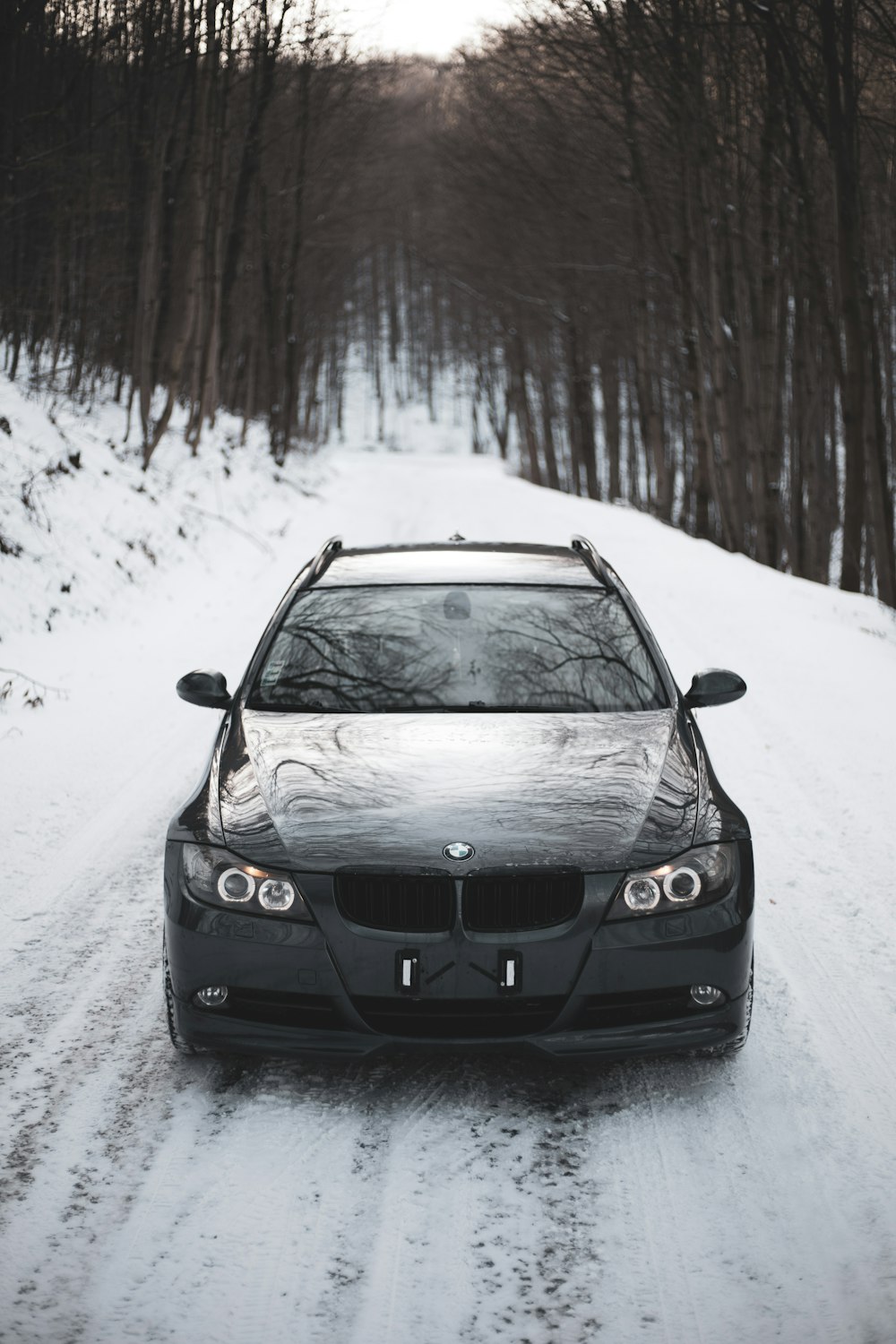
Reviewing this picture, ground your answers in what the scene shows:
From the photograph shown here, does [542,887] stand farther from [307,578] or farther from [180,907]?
[307,578]

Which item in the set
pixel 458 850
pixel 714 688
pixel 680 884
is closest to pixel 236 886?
pixel 458 850

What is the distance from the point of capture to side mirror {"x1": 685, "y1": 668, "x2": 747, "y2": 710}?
4453 mm

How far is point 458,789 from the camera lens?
11.8ft

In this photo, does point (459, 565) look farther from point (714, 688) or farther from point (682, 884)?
point (682, 884)

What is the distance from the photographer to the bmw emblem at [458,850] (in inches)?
128

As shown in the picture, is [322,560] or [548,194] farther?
[548,194]

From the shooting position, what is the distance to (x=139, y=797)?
6.43m

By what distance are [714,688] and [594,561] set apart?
1.31 meters

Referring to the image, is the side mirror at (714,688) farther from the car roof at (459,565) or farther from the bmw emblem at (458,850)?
the bmw emblem at (458,850)

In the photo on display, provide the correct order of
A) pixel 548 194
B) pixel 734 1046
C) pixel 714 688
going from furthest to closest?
pixel 548 194, pixel 714 688, pixel 734 1046

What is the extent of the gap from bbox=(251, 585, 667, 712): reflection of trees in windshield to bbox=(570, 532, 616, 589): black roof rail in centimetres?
16

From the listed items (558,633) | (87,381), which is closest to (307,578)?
(558,633)

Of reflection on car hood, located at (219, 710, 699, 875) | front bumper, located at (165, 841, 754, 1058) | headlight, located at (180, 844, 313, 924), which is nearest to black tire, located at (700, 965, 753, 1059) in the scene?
front bumper, located at (165, 841, 754, 1058)

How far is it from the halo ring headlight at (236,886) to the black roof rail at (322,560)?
2101 millimetres
